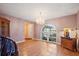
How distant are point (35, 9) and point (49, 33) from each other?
54cm

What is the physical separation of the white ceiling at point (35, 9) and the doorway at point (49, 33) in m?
0.18

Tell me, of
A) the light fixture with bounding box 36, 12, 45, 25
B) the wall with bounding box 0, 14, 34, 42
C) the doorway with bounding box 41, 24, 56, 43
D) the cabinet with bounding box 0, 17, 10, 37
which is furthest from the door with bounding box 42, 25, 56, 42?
the cabinet with bounding box 0, 17, 10, 37

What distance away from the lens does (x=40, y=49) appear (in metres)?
2.41

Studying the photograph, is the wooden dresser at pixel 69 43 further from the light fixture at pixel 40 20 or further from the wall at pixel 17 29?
the wall at pixel 17 29

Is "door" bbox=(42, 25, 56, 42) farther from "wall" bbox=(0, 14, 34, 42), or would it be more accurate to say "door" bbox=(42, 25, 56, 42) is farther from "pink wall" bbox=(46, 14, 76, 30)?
"wall" bbox=(0, 14, 34, 42)

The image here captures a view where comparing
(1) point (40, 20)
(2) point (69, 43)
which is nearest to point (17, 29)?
(1) point (40, 20)

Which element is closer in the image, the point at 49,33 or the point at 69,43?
the point at 69,43

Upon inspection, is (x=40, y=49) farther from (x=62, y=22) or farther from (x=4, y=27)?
(x=4, y=27)

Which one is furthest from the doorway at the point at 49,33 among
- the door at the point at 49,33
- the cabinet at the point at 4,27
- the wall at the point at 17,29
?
the cabinet at the point at 4,27

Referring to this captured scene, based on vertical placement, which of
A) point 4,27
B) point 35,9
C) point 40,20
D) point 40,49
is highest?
point 35,9

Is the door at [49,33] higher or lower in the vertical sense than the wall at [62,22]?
lower

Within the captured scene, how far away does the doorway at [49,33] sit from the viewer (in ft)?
8.03

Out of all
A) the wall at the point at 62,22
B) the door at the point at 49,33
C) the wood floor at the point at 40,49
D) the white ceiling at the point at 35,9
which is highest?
the white ceiling at the point at 35,9

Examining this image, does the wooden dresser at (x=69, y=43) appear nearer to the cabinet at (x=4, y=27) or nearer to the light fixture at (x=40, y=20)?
the light fixture at (x=40, y=20)
